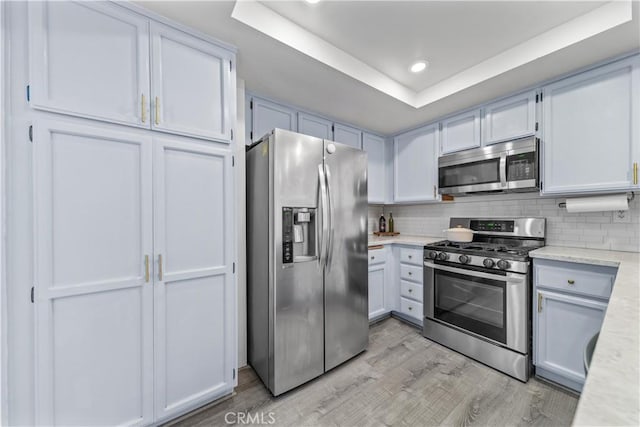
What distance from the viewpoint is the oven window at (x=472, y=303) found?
6.97 feet

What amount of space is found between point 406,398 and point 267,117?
255cm

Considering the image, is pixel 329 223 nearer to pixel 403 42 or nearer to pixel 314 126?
pixel 314 126

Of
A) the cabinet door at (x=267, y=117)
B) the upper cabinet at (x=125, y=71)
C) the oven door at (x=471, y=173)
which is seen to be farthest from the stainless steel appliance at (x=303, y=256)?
A: the oven door at (x=471, y=173)

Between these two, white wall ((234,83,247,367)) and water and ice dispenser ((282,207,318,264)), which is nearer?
water and ice dispenser ((282,207,318,264))

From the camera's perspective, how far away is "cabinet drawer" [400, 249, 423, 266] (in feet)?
9.13

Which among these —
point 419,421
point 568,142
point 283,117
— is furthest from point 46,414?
point 568,142

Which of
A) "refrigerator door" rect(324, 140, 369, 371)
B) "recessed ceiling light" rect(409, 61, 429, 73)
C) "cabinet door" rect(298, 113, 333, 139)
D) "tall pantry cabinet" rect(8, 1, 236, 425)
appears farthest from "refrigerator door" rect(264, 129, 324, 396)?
"recessed ceiling light" rect(409, 61, 429, 73)

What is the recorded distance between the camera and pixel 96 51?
1.34 m

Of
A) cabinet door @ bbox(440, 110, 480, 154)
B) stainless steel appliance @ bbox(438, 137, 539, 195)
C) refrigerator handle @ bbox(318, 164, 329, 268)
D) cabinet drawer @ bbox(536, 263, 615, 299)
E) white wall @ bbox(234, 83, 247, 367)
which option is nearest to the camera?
cabinet drawer @ bbox(536, 263, 615, 299)

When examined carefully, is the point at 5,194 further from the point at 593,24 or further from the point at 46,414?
the point at 593,24

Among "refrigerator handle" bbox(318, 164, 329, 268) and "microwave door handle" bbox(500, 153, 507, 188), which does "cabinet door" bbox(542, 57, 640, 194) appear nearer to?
"microwave door handle" bbox(500, 153, 507, 188)

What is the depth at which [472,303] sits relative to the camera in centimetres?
229

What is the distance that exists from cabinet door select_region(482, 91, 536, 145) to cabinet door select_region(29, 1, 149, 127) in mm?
2870

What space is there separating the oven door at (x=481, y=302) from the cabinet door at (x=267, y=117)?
2.03 meters
